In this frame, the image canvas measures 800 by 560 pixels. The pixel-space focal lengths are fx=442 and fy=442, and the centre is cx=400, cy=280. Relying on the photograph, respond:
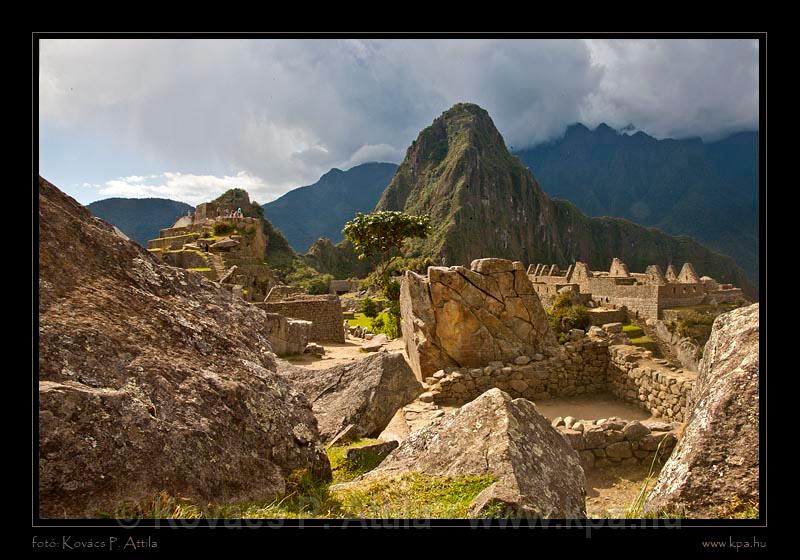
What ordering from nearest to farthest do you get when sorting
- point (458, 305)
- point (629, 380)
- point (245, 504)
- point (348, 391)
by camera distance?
point (245, 504) < point (348, 391) < point (629, 380) < point (458, 305)

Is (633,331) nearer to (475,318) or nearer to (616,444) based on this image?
Answer: (475,318)

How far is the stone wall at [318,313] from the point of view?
727 inches

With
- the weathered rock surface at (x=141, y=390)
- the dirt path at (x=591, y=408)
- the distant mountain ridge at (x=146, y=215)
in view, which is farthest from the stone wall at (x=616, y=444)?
the distant mountain ridge at (x=146, y=215)

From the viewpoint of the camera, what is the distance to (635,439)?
7.32 meters

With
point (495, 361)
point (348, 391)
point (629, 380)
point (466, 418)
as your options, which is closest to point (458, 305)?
point (495, 361)

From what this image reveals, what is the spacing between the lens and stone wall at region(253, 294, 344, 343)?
60.6 feet

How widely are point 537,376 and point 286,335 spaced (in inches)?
317

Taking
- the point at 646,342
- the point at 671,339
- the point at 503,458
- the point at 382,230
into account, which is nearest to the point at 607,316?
the point at 671,339

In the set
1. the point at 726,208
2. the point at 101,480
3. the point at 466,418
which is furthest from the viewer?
the point at 726,208

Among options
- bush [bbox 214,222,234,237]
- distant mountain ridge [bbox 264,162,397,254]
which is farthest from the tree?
distant mountain ridge [bbox 264,162,397,254]

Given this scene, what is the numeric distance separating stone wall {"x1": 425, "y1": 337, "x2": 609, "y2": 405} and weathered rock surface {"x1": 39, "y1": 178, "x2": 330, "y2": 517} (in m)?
7.27
